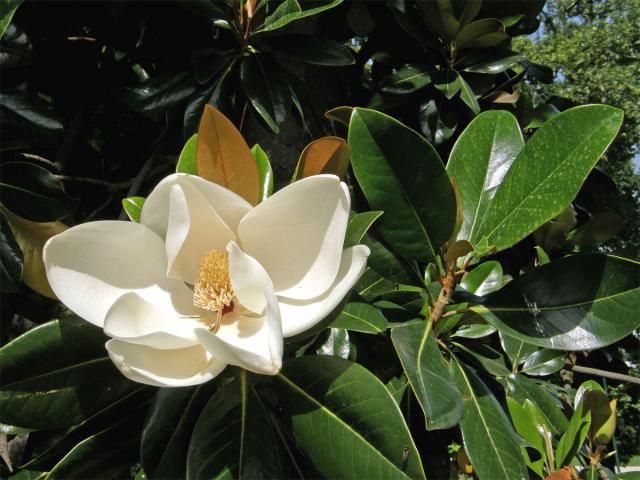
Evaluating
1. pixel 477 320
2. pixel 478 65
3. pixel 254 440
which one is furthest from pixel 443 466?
pixel 478 65

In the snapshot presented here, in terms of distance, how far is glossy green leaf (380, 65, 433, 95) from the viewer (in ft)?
5.22

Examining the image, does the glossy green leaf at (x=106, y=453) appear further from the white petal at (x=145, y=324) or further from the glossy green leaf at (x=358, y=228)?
the glossy green leaf at (x=358, y=228)

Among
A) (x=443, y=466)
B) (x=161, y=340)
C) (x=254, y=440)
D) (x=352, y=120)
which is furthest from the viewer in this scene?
(x=443, y=466)

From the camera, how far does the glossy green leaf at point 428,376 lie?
65 centimetres

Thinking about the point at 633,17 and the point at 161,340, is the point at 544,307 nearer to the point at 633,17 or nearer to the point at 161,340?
the point at 161,340

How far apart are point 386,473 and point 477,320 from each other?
34 cm

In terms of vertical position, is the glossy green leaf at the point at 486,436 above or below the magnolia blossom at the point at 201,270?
below

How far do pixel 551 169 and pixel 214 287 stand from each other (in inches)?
20.7

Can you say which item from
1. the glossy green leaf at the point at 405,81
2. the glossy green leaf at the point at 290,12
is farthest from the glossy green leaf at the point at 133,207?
the glossy green leaf at the point at 405,81

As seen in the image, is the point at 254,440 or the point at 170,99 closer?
the point at 254,440

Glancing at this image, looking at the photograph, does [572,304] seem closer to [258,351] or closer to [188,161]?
[258,351]

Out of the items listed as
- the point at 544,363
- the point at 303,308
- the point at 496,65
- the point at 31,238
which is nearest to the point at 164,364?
the point at 303,308

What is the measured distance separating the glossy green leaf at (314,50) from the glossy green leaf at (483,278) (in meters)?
0.56

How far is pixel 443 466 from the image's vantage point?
939mm
